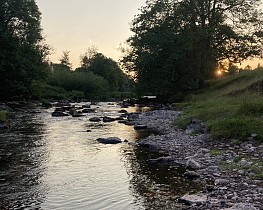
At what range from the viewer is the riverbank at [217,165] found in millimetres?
9414

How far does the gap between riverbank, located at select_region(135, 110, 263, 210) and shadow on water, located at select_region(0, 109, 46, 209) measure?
15.0 ft

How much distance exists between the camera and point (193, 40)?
4716cm

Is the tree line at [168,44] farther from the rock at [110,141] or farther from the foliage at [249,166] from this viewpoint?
the foliage at [249,166]

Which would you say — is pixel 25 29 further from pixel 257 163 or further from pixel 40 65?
pixel 257 163

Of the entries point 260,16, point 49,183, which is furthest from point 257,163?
point 260,16

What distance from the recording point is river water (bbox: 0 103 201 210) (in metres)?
9.84

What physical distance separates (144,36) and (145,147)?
34535 mm

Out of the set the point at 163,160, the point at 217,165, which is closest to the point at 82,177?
the point at 163,160

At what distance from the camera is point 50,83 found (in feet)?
279

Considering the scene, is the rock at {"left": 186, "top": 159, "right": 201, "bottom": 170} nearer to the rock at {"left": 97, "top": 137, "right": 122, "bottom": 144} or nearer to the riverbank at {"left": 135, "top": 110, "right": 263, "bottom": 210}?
the riverbank at {"left": 135, "top": 110, "right": 263, "bottom": 210}

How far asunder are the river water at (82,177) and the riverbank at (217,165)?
0.60 meters

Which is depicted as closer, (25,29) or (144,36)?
(144,36)

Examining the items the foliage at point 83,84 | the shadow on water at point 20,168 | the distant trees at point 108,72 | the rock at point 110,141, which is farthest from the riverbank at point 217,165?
the distant trees at point 108,72

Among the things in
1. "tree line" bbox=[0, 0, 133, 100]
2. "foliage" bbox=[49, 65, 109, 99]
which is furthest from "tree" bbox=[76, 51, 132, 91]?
"tree line" bbox=[0, 0, 133, 100]
